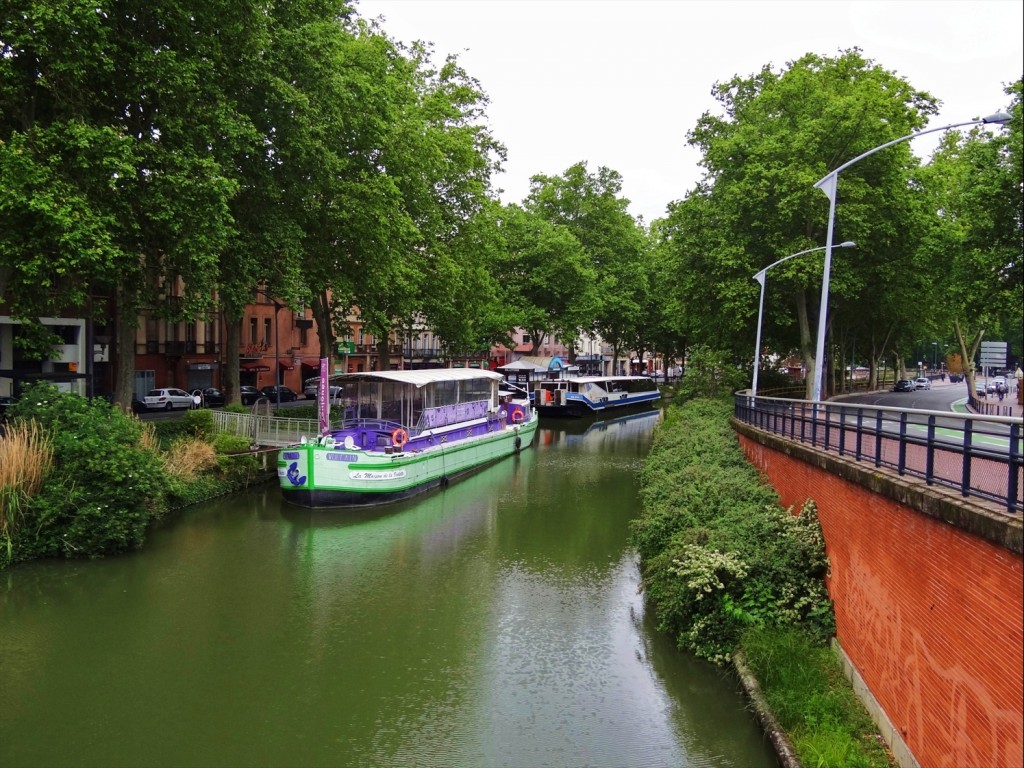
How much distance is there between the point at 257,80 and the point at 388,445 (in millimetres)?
11134

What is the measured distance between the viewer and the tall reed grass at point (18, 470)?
15766 millimetres

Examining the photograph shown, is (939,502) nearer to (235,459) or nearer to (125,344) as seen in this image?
(235,459)

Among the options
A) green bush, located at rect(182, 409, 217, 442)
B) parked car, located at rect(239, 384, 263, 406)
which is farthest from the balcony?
green bush, located at rect(182, 409, 217, 442)

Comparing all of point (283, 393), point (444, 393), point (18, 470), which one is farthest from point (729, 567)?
point (283, 393)

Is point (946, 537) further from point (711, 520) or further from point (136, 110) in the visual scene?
point (136, 110)

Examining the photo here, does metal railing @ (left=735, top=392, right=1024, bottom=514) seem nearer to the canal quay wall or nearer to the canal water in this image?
Answer: the canal quay wall

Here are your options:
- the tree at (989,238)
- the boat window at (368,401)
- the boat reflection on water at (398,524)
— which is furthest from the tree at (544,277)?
the boat reflection on water at (398,524)

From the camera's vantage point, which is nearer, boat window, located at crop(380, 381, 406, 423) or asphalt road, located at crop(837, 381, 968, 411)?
boat window, located at crop(380, 381, 406, 423)

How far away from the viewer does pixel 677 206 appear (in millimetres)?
35656

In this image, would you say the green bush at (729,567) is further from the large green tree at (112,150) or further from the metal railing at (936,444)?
the large green tree at (112,150)

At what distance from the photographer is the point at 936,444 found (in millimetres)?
8016

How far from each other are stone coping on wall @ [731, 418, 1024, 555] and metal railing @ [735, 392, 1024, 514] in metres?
0.12

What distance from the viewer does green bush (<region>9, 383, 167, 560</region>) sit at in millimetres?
16281

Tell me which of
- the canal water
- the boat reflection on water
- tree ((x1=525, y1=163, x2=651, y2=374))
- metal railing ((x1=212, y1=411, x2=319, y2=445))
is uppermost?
tree ((x1=525, y1=163, x2=651, y2=374))
